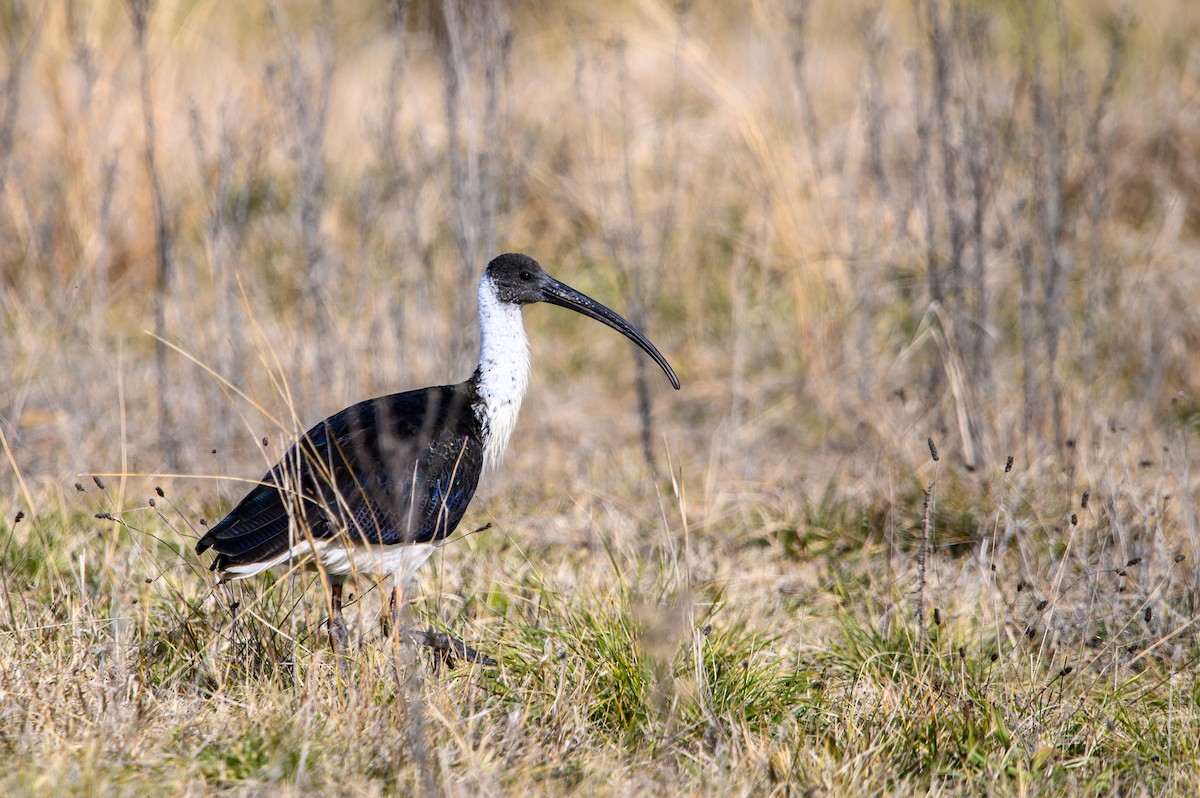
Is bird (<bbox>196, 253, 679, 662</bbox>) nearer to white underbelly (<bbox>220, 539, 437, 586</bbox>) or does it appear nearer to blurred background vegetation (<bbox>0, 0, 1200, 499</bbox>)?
white underbelly (<bbox>220, 539, 437, 586</bbox>)

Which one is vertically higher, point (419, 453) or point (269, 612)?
point (419, 453)

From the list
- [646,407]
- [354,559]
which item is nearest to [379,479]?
[354,559]

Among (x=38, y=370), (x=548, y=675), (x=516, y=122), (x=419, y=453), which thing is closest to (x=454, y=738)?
(x=548, y=675)

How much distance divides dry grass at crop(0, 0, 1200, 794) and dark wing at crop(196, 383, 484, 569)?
265mm

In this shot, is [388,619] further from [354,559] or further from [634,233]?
[634,233]

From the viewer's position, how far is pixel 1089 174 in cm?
577

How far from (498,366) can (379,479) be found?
0.63 meters

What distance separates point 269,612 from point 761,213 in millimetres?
4623

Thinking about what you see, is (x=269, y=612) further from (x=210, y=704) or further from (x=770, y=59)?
(x=770, y=59)

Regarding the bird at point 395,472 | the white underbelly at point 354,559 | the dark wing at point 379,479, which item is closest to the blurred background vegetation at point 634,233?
the bird at point 395,472

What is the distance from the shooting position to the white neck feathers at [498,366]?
4.43 metres

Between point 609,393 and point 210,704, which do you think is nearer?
point 210,704

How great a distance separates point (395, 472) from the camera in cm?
358

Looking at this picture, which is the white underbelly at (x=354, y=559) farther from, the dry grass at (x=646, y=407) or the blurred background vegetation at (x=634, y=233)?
the blurred background vegetation at (x=634, y=233)
